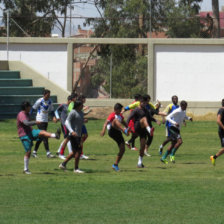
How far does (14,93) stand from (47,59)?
3.74m

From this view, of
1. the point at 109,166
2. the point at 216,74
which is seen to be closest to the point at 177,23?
the point at 216,74

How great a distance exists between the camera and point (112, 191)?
14.2 meters

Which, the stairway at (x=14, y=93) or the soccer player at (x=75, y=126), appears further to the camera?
the stairway at (x=14, y=93)

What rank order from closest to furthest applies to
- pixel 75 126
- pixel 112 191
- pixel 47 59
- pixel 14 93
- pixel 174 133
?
pixel 112 191
pixel 75 126
pixel 174 133
pixel 14 93
pixel 47 59

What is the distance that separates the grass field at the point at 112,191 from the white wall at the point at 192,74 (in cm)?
1636

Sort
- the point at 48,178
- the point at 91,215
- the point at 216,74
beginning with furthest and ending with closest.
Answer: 1. the point at 216,74
2. the point at 48,178
3. the point at 91,215

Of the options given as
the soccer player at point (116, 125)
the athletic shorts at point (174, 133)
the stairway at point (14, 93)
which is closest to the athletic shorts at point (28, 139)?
the soccer player at point (116, 125)

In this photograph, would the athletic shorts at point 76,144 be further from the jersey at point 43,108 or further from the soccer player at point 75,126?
the jersey at point 43,108

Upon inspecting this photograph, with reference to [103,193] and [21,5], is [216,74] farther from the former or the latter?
[103,193]

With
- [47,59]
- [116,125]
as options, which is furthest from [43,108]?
[47,59]

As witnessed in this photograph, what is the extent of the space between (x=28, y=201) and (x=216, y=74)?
26802 millimetres

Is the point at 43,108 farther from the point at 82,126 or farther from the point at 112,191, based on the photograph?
the point at 112,191

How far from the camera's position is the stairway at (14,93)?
116ft

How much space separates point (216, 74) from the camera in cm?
3866
